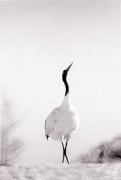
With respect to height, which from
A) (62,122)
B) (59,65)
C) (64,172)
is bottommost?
(64,172)

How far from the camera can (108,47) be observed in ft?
9.62

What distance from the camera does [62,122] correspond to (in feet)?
9.25

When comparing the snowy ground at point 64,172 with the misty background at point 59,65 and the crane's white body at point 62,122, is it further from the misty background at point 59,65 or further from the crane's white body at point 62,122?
the crane's white body at point 62,122

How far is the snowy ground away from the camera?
2623 mm

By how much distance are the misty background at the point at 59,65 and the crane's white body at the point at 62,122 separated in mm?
46

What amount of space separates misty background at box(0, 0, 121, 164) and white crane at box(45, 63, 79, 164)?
43 mm

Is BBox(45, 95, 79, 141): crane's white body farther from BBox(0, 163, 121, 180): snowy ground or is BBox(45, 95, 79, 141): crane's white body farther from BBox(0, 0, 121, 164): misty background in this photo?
BBox(0, 163, 121, 180): snowy ground

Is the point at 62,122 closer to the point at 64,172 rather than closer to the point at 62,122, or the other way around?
the point at 62,122

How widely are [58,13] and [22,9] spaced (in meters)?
0.30

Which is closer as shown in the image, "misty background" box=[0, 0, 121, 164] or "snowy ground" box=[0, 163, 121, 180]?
"snowy ground" box=[0, 163, 121, 180]

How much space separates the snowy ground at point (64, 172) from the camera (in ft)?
8.61

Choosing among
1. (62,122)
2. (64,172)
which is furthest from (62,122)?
(64,172)

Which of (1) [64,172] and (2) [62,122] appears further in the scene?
(2) [62,122]

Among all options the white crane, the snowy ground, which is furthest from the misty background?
the snowy ground
